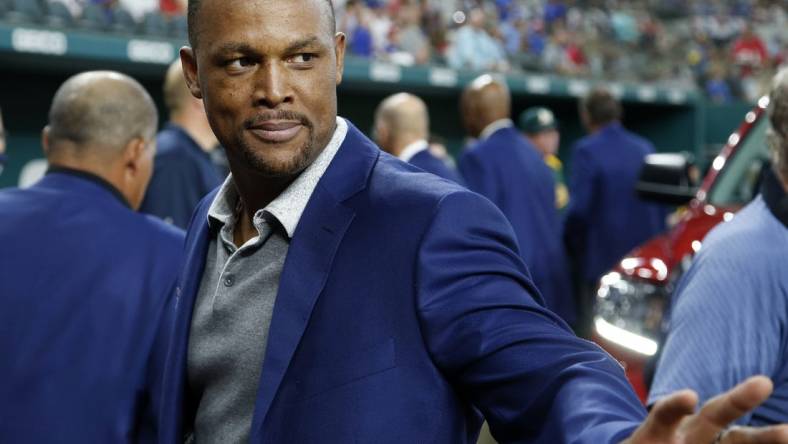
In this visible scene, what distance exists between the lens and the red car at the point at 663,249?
12.1 feet

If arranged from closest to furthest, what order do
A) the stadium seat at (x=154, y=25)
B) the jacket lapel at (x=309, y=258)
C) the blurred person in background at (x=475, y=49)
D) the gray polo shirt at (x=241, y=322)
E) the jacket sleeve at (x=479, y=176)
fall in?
the jacket lapel at (x=309, y=258) → the gray polo shirt at (x=241, y=322) → the jacket sleeve at (x=479, y=176) → the stadium seat at (x=154, y=25) → the blurred person in background at (x=475, y=49)

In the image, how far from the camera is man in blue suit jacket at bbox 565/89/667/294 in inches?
293

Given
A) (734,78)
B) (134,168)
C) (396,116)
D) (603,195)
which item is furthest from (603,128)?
(734,78)

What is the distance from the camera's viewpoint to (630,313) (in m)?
3.82

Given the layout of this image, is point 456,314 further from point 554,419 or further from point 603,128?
point 603,128

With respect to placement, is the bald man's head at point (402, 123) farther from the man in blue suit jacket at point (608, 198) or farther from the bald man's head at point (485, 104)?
the man in blue suit jacket at point (608, 198)

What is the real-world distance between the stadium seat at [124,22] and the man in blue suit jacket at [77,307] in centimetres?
694

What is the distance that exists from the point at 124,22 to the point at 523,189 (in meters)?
4.72

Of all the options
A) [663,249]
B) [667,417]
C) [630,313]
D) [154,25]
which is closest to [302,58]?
[667,417]

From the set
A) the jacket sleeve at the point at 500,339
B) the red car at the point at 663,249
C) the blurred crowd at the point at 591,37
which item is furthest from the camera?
the blurred crowd at the point at 591,37

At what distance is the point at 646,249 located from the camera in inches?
161

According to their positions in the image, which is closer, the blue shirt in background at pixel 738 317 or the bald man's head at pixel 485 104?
the blue shirt in background at pixel 738 317

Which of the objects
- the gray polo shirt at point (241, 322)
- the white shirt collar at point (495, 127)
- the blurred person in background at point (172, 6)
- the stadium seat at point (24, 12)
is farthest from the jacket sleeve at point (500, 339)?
the blurred person in background at point (172, 6)

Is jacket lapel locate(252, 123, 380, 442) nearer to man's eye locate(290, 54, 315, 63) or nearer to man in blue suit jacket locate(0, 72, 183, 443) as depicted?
man's eye locate(290, 54, 315, 63)
